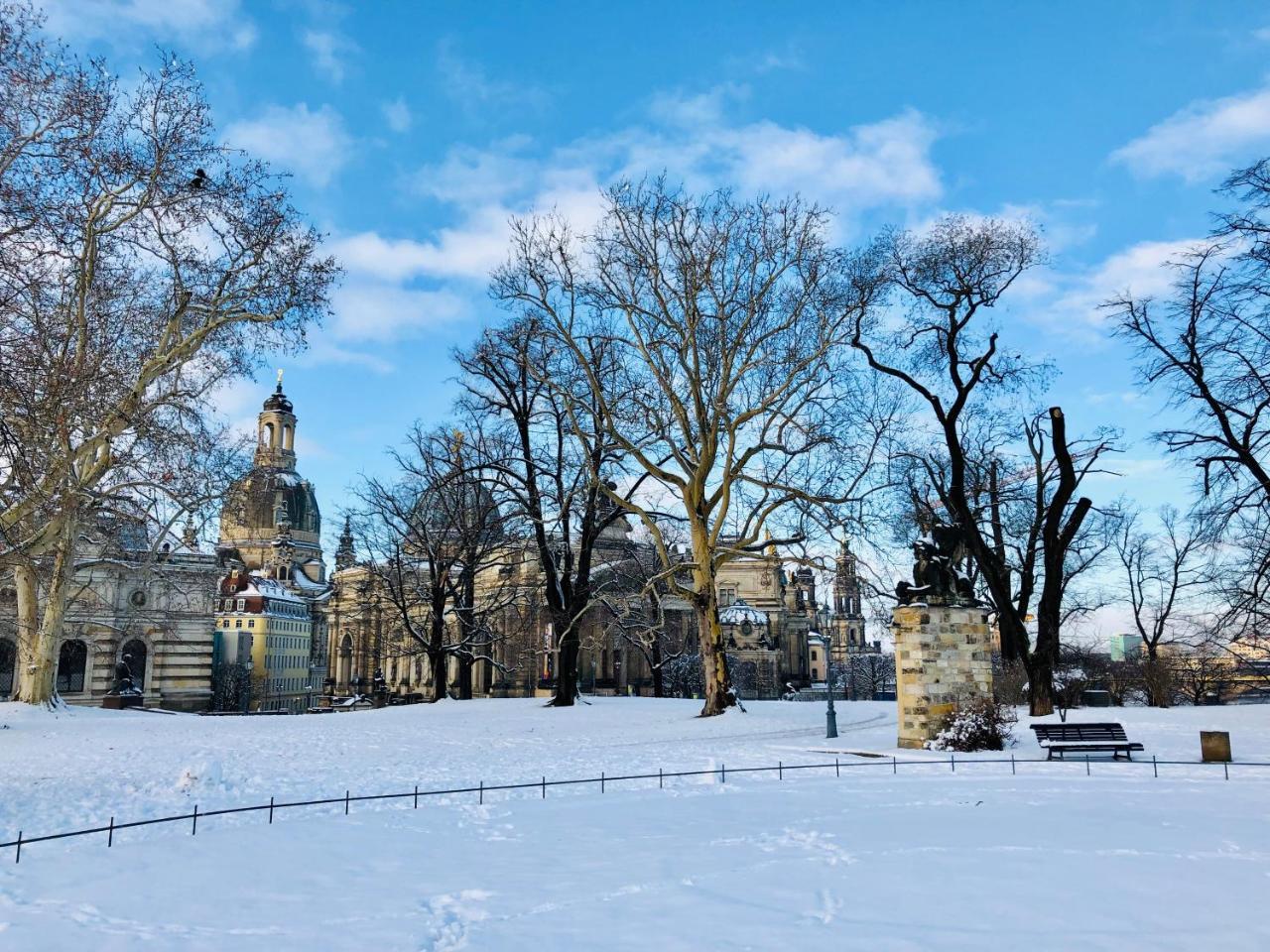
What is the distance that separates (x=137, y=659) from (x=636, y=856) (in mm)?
56269

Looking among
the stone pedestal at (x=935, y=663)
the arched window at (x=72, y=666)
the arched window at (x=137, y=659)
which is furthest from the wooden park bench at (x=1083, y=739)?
the arched window at (x=137, y=659)

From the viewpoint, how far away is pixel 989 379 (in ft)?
91.5

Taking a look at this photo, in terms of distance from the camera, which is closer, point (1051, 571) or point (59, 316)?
point (59, 316)

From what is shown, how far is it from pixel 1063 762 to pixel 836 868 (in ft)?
33.5

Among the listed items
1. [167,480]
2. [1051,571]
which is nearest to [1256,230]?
[1051,571]

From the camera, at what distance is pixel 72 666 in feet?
177

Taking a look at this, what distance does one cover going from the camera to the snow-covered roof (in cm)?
8219

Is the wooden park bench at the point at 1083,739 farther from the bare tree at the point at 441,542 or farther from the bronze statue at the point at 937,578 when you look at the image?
the bare tree at the point at 441,542

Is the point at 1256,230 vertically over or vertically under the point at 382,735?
over

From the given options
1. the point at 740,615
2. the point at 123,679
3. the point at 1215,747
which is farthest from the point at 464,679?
the point at 740,615

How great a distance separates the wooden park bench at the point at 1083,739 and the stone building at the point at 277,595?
210 ft

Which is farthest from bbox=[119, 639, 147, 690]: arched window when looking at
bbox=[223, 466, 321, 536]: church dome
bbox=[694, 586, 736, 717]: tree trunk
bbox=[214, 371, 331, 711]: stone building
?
bbox=[694, 586, 736, 717]: tree trunk

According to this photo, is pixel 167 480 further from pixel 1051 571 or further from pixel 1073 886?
pixel 1051 571

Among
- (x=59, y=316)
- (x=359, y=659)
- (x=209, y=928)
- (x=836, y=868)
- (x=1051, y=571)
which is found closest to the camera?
(x=209, y=928)
